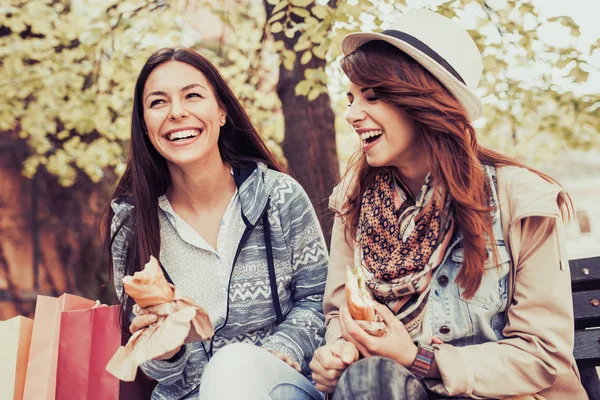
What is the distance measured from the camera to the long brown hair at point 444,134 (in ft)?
6.81

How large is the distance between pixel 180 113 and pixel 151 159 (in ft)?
0.98

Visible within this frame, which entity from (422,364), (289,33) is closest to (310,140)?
(289,33)

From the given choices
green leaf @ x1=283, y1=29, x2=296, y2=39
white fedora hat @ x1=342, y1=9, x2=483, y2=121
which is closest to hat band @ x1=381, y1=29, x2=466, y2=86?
white fedora hat @ x1=342, y1=9, x2=483, y2=121

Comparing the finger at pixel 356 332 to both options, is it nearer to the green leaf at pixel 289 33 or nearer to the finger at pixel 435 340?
the finger at pixel 435 340

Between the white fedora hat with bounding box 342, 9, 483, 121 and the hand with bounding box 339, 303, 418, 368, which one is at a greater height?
the white fedora hat with bounding box 342, 9, 483, 121

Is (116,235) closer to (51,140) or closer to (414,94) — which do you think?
(414,94)

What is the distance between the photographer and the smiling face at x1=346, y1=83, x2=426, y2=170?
2.19m

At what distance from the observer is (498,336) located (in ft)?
7.02

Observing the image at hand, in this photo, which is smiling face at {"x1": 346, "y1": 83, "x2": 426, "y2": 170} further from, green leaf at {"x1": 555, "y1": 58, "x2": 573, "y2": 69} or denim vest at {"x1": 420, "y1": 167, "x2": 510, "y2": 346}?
green leaf at {"x1": 555, "y1": 58, "x2": 573, "y2": 69}

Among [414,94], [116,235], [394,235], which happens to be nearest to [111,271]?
[116,235]

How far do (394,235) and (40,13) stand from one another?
4705 millimetres

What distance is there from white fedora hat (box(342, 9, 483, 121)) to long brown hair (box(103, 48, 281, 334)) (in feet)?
2.52

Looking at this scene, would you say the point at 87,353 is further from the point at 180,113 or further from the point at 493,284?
the point at 493,284

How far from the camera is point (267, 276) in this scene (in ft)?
8.81
